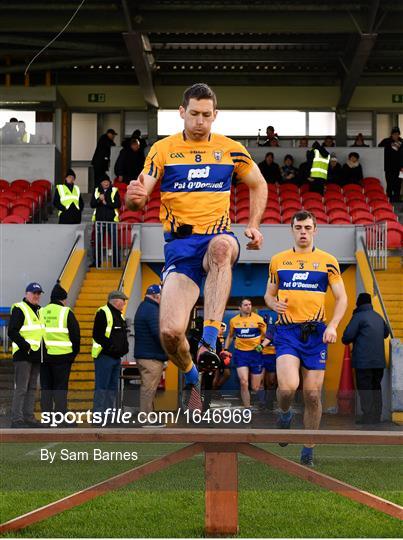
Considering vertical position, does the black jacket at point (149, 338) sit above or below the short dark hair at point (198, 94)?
below

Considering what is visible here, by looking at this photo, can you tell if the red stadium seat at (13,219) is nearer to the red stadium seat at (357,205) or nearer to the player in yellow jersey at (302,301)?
the red stadium seat at (357,205)

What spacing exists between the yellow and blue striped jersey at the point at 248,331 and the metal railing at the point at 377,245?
506 centimetres

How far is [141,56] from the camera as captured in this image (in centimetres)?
2561

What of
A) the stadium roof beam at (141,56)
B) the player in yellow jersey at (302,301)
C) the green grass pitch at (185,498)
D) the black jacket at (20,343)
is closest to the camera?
the green grass pitch at (185,498)

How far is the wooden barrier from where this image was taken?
7215 mm

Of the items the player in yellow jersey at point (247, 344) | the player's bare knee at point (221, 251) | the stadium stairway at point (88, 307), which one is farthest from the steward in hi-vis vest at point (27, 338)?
the player's bare knee at point (221, 251)

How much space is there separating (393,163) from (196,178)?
66.3 ft

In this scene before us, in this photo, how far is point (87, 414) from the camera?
10195mm

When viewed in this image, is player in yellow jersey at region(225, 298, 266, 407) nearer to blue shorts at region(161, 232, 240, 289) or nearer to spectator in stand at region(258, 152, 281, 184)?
spectator in stand at region(258, 152, 281, 184)

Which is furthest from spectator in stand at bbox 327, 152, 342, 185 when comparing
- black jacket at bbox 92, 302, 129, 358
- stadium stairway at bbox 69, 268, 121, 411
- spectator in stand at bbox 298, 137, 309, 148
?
black jacket at bbox 92, 302, 129, 358

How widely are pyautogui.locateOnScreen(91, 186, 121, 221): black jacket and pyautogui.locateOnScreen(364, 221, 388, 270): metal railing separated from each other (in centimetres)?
500

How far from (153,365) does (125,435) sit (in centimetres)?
460

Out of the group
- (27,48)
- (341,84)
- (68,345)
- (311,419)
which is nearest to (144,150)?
(27,48)

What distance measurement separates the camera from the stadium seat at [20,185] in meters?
26.1
